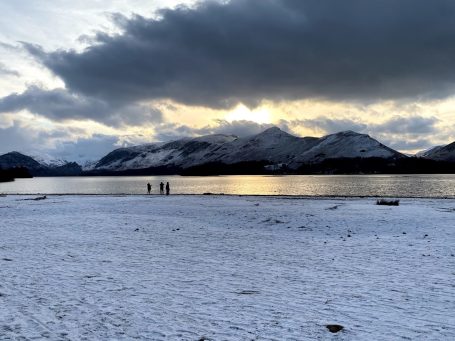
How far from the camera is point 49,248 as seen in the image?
21578mm

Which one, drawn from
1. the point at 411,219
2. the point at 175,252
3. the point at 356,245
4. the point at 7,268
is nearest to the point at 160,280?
the point at 175,252

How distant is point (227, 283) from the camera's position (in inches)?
584

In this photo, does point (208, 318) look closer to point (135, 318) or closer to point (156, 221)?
point (135, 318)

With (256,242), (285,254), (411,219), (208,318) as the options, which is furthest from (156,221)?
(208,318)

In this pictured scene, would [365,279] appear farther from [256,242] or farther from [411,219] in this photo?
[411,219]

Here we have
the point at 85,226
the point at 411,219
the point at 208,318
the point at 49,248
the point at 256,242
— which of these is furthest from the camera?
the point at 411,219

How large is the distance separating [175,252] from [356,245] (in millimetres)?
10018

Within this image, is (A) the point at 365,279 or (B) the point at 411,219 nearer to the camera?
(A) the point at 365,279

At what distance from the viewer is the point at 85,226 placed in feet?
100

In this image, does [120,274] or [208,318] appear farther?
[120,274]

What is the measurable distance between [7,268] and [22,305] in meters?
5.70

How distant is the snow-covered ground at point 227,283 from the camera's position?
1048 cm

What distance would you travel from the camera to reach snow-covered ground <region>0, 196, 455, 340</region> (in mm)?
10477

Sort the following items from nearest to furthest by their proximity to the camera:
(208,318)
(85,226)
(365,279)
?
(208,318), (365,279), (85,226)
